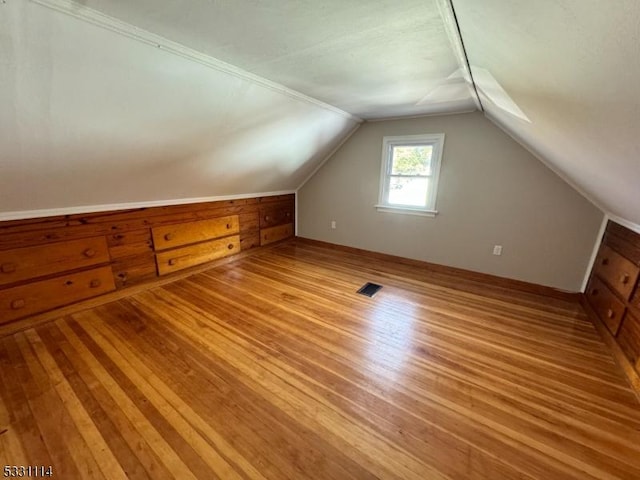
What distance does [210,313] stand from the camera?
7.93 feet

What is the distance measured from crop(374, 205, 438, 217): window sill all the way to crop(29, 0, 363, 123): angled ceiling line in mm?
2096

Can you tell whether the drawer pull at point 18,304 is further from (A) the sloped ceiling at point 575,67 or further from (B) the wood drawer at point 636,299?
(B) the wood drawer at point 636,299

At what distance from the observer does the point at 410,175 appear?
349 cm

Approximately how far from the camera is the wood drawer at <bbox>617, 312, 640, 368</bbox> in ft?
5.73

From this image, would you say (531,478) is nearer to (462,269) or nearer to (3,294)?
(462,269)

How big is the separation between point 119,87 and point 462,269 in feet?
12.2

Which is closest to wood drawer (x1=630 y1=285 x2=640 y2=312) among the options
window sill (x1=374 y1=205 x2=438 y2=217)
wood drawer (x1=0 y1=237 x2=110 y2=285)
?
window sill (x1=374 y1=205 x2=438 y2=217)

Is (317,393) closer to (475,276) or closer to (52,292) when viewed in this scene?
(52,292)

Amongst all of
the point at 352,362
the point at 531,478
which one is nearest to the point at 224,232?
the point at 352,362

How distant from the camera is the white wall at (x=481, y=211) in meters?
2.71

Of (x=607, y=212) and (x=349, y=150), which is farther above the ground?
(x=349, y=150)

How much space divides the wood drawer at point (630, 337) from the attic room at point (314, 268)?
0.07 feet

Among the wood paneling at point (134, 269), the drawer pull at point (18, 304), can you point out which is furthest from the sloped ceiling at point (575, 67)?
the drawer pull at point (18, 304)

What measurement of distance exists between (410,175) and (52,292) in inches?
157
